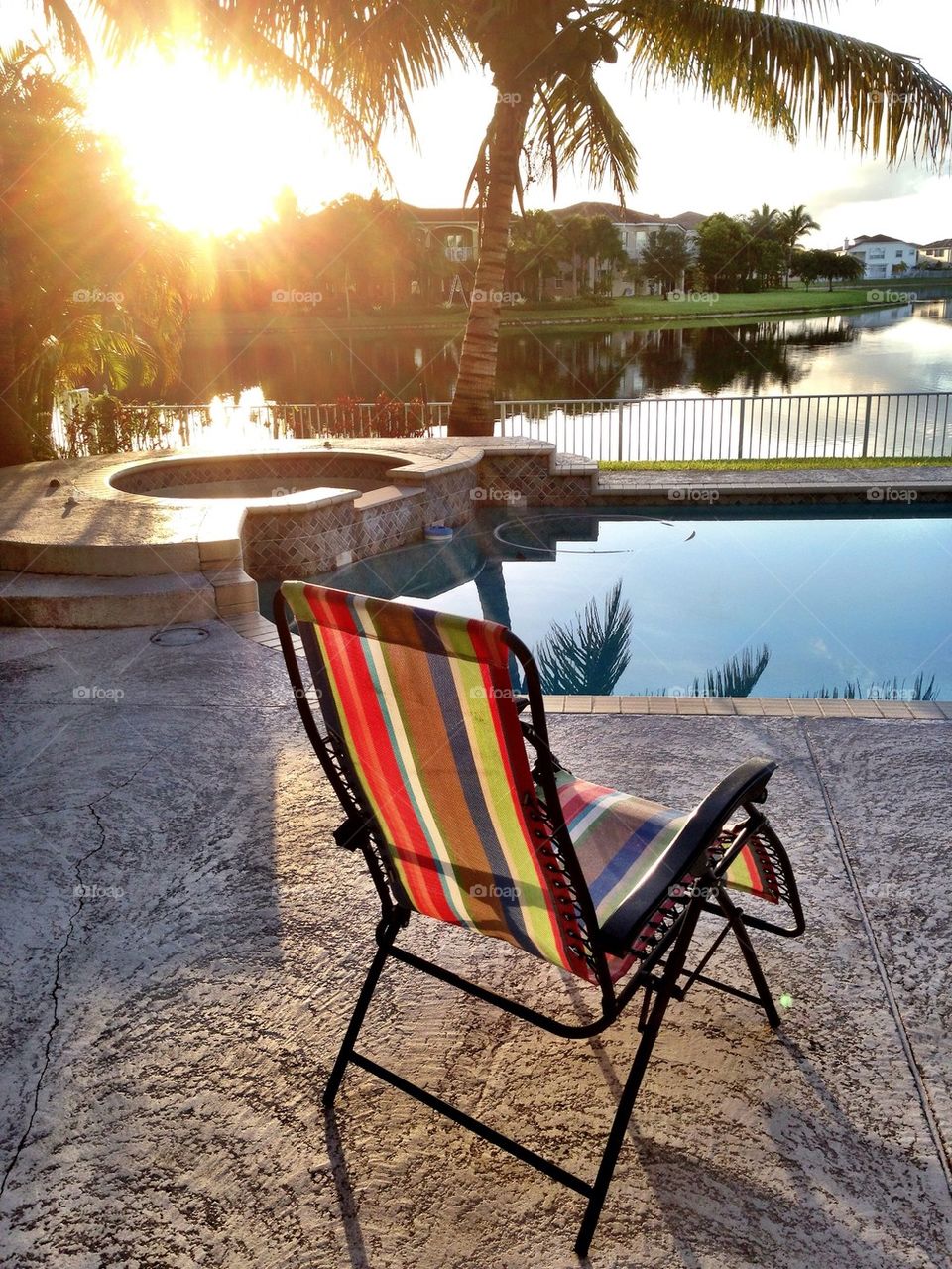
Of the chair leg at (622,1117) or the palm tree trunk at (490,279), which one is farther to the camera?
the palm tree trunk at (490,279)

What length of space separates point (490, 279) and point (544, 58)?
277 cm

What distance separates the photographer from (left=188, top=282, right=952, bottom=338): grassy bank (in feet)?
198

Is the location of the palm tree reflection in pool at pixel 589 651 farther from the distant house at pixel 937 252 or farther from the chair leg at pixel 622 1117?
the distant house at pixel 937 252

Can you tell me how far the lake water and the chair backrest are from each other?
19784 millimetres

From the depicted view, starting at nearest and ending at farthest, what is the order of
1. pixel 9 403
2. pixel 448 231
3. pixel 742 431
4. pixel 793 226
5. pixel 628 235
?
pixel 9 403, pixel 742 431, pixel 448 231, pixel 628 235, pixel 793 226

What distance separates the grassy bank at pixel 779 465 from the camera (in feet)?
42.9

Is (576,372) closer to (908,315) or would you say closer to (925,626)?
(925,626)

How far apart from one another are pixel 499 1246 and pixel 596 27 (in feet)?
45.8

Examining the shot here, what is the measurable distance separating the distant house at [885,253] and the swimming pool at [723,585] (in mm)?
156138

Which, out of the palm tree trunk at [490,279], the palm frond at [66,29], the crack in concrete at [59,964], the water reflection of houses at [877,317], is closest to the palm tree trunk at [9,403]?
the palm frond at [66,29]

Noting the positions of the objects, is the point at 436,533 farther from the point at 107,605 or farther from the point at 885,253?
the point at 885,253

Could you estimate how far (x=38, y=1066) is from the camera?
2340mm

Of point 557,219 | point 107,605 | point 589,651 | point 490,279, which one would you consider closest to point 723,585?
point 589,651

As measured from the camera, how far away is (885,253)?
15412 centimetres
